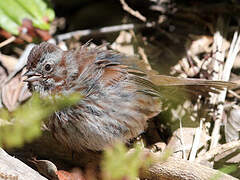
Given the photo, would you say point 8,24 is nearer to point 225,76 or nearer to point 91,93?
point 91,93

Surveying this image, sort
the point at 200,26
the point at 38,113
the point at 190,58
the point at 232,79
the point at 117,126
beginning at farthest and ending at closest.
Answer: the point at 200,26 → the point at 190,58 → the point at 232,79 → the point at 117,126 → the point at 38,113

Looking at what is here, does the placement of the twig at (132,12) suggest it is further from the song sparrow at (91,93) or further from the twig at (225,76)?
the song sparrow at (91,93)

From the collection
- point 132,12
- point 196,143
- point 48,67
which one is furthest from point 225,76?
point 48,67

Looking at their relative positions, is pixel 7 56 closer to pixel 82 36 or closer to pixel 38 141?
pixel 82 36

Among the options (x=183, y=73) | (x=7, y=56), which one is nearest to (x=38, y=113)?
(x=183, y=73)

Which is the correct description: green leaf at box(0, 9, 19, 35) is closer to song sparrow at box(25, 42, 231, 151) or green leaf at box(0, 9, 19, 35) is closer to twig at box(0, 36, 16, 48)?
twig at box(0, 36, 16, 48)

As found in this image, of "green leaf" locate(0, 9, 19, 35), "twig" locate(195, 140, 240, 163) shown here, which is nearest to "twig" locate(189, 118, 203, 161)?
"twig" locate(195, 140, 240, 163)
